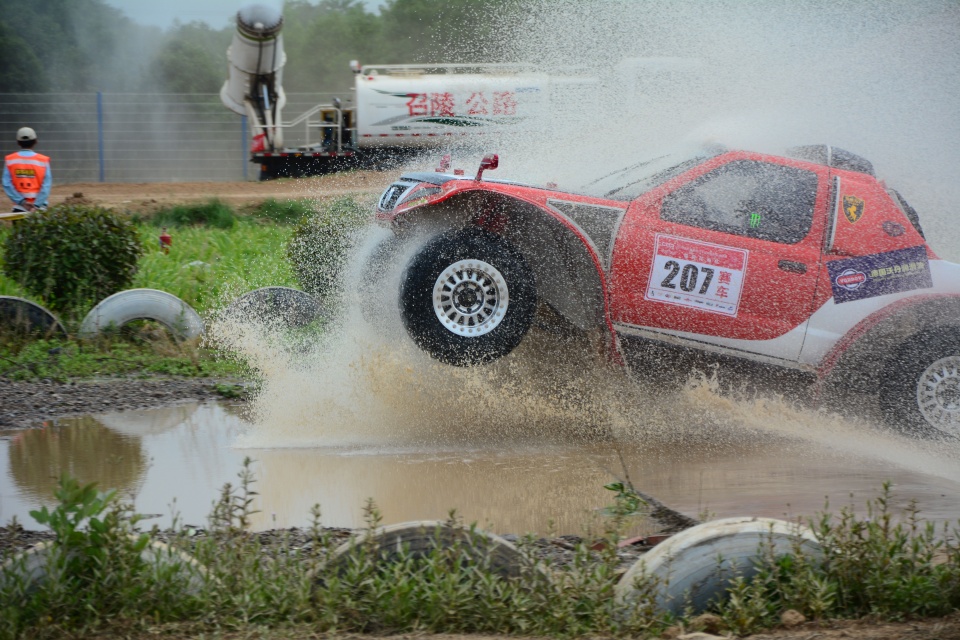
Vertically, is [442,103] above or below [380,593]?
above

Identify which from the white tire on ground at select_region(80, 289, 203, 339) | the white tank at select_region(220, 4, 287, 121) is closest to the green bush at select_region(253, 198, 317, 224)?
the white tank at select_region(220, 4, 287, 121)

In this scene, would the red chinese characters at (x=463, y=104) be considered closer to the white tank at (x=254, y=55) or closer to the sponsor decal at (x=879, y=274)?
the white tank at (x=254, y=55)

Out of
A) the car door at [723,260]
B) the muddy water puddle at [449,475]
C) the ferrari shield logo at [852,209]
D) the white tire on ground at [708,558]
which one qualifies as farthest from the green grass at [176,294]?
the white tire on ground at [708,558]

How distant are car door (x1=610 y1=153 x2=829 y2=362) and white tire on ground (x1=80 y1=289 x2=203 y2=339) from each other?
4385mm

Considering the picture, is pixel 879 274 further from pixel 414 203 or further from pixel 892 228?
pixel 414 203

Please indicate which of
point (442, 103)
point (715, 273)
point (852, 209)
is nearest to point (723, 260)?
point (715, 273)

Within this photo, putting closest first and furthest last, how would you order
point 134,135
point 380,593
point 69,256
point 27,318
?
point 380,593 → point 27,318 → point 69,256 → point 134,135

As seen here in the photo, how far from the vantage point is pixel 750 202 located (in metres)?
6.63

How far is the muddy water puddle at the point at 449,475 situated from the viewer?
17.0 feet

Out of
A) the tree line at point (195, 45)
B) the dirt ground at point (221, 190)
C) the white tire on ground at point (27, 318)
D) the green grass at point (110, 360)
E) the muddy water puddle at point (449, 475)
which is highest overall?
the tree line at point (195, 45)

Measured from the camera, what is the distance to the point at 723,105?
9781 millimetres

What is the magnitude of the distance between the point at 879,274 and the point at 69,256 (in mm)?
6966

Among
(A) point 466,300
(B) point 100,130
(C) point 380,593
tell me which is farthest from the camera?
(B) point 100,130

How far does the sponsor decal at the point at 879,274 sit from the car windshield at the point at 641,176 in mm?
1131
